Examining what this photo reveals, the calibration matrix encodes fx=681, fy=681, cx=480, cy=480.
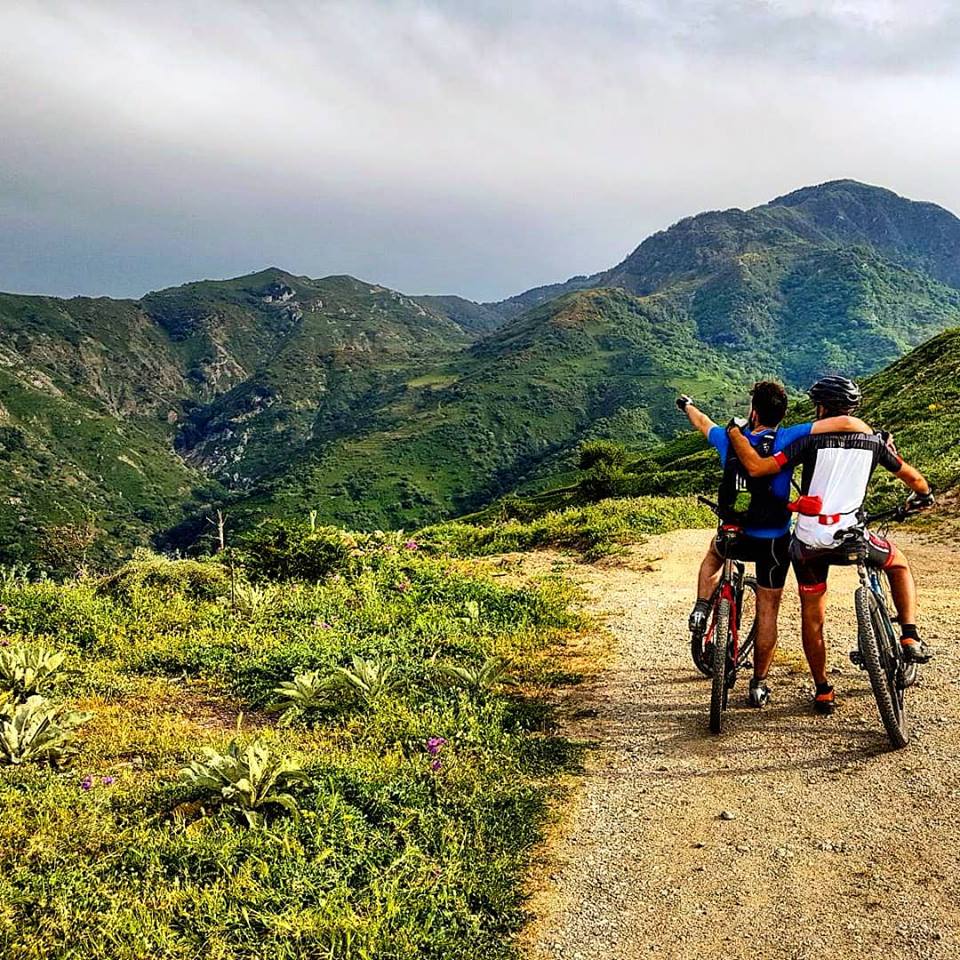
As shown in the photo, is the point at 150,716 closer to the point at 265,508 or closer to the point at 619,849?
the point at 619,849

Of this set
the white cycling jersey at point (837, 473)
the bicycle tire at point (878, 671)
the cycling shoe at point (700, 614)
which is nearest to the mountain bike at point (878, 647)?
the bicycle tire at point (878, 671)

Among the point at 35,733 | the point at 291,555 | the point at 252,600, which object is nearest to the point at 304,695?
the point at 35,733

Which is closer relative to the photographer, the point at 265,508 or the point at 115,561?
the point at 115,561

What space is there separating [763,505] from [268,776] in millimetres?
4728

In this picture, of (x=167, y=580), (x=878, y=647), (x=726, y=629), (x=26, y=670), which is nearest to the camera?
(x=878, y=647)

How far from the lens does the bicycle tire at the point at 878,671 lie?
5.36 metres

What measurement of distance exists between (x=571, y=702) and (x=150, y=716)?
4.35 m

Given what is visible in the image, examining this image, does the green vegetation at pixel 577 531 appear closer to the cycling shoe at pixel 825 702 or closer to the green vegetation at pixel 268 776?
the green vegetation at pixel 268 776

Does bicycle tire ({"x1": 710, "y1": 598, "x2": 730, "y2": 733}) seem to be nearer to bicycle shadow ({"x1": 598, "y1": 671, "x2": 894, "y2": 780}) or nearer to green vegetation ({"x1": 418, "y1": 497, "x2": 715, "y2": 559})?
bicycle shadow ({"x1": 598, "y1": 671, "x2": 894, "y2": 780})

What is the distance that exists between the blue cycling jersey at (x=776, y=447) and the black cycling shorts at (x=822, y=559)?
280 millimetres

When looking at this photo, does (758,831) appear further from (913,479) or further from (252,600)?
(252,600)

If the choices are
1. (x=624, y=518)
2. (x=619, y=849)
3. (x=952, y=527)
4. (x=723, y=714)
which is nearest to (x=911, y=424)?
(x=952, y=527)

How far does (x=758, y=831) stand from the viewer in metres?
4.68

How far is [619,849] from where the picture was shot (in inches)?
185
